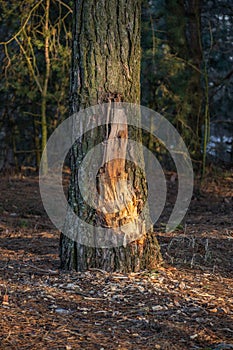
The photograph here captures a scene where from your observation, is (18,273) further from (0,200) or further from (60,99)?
(60,99)

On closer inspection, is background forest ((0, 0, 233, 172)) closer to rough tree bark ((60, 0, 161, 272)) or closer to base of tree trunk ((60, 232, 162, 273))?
rough tree bark ((60, 0, 161, 272))

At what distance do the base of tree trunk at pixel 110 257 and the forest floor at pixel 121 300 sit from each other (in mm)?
82

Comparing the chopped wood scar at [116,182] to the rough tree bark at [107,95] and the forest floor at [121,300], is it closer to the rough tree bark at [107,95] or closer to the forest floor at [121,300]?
the rough tree bark at [107,95]

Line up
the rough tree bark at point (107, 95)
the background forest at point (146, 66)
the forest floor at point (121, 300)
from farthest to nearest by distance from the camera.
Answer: the background forest at point (146, 66) → the rough tree bark at point (107, 95) → the forest floor at point (121, 300)

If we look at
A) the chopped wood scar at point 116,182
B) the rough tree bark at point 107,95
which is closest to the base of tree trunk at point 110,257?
the rough tree bark at point 107,95

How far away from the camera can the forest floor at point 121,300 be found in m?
3.36

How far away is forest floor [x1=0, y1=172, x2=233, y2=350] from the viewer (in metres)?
3.36

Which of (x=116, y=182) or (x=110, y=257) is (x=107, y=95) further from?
(x=110, y=257)

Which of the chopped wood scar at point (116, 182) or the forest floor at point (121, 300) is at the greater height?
the chopped wood scar at point (116, 182)

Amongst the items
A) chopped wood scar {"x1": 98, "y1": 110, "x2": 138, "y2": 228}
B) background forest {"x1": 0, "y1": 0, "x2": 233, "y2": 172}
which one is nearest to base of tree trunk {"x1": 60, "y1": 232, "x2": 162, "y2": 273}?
chopped wood scar {"x1": 98, "y1": 110, "x2": 138, "y2": 228}

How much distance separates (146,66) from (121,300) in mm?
7287

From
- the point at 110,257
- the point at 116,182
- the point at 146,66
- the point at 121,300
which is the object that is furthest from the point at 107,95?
the point at 146,66

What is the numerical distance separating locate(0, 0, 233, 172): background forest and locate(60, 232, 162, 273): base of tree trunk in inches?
226

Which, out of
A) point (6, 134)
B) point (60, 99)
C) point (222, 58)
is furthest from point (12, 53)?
point (222, 58)
